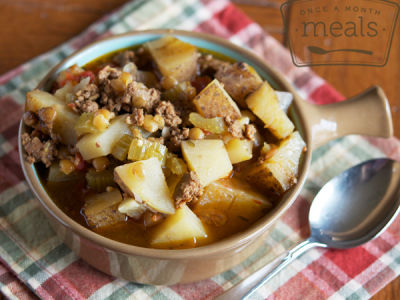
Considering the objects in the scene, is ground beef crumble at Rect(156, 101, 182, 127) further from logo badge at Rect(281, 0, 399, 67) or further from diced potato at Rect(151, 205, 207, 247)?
logo badge at Rect(281, 0, 399, 67)

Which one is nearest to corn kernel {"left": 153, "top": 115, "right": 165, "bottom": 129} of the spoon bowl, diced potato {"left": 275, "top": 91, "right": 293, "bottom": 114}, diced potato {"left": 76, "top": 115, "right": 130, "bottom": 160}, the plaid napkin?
diced potato {"left": 76, "top": 115, "right": 130, "bottom": 160}

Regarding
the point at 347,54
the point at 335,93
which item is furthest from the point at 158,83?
the point at 347,54

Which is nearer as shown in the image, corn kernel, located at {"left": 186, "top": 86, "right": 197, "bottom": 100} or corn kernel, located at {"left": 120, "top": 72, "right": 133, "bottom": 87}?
corn kernel, located at {"left": 120, "top": 72, "right": 133, "bottom": 87}

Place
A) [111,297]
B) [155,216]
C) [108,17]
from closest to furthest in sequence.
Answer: [155,216]
[111,297]
[108,17]

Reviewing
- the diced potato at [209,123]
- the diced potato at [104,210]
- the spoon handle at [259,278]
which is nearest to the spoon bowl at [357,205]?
the spoon handle at [259,278]

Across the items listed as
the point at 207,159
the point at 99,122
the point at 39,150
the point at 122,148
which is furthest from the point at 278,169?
the point at 39,150

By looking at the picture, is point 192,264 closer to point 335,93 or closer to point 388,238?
point 388,238
